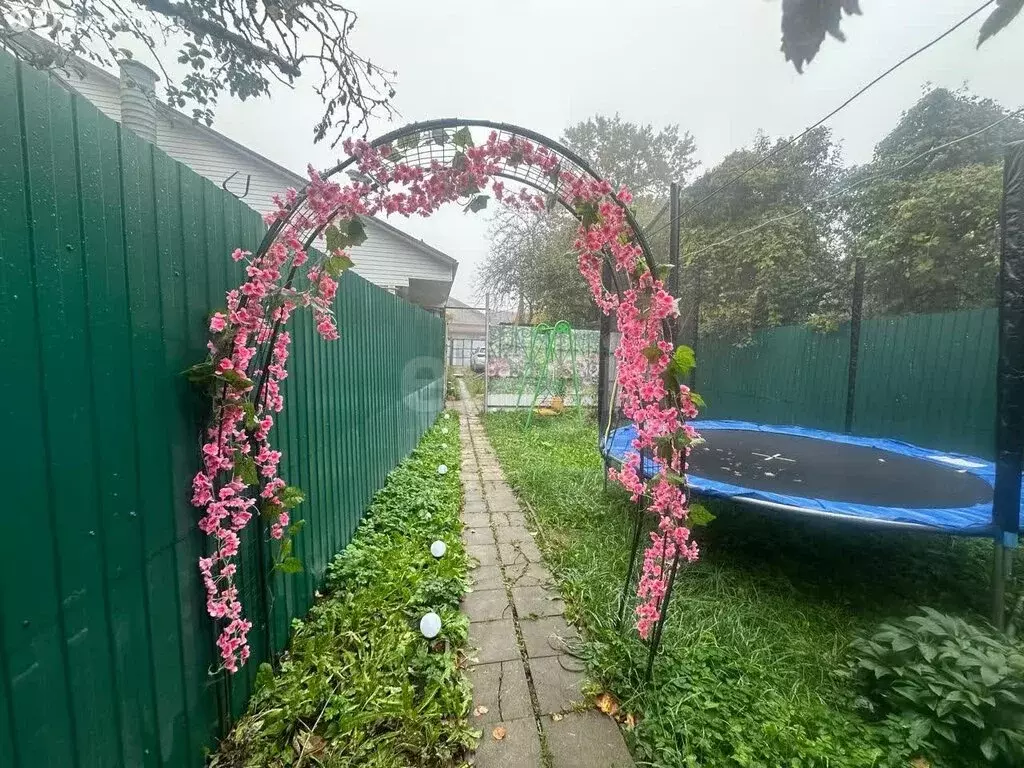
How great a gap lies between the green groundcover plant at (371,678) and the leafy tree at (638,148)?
1449 centimetres

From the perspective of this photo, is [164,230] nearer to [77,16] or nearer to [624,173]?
[77,16]

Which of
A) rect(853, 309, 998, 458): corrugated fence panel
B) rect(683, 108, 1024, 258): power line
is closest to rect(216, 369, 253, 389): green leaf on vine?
rect(683, 108, 1024, 258): power line

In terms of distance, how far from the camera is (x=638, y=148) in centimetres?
1399

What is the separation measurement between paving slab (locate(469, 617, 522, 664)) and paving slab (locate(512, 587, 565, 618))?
0.12 m

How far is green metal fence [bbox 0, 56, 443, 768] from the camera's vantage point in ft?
2.42

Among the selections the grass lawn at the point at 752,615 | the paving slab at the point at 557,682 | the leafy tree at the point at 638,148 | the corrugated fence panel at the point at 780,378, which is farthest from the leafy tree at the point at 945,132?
the leafy tree at the point at 638,148

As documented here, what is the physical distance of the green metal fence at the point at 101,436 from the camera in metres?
0.74

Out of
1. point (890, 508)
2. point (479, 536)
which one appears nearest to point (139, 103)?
point (479, 536)

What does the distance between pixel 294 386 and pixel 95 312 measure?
3.17 ft

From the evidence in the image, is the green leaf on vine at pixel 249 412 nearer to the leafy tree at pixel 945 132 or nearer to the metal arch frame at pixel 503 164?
the metal arch frame at pixel 503 164

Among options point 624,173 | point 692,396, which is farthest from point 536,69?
point 624,173

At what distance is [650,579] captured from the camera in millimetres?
1701

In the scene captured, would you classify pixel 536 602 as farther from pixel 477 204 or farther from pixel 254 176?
pixel 254 176

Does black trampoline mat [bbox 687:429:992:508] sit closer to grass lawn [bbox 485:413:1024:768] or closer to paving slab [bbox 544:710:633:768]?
grass lawn [bbox 485:413:1024:768]
